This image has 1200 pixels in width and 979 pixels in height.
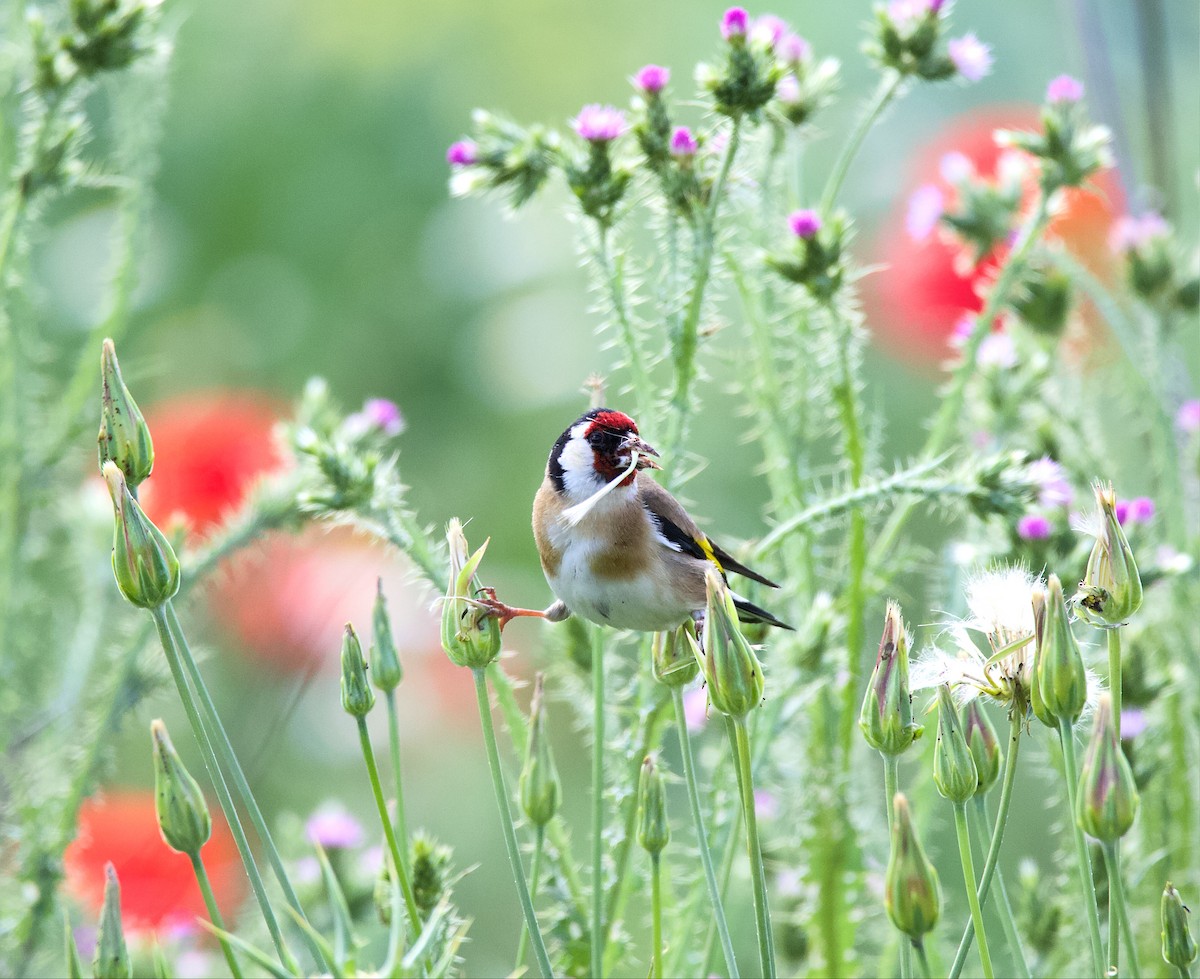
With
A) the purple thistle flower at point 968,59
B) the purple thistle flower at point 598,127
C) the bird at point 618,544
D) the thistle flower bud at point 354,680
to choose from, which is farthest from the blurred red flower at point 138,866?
the purple thistle flower at point 968,59

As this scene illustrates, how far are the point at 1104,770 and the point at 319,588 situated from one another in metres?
1.25

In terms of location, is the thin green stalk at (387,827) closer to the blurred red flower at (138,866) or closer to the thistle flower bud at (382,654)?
the thistle flower bud at (382,654)

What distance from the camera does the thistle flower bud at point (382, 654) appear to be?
82cm

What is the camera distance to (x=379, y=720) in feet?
7.37

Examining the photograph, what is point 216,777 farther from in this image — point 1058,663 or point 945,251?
point 945,251

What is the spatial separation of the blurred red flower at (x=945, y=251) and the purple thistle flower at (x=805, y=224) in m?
0.55

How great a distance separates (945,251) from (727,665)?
1413 mm

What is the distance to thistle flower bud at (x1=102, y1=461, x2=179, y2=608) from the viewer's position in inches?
26.6

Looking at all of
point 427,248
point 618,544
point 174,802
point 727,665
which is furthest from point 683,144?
point 427,248

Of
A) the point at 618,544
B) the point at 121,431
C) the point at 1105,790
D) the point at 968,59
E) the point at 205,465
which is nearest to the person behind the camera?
the point at 1105,790

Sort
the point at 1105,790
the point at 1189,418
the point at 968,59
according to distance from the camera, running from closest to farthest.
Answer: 1. the point at 1105,790
2. the point at 968,59
3. the point at 1189,418

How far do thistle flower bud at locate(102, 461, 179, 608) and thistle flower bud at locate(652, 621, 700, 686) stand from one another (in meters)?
0.29

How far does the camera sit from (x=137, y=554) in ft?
2.23

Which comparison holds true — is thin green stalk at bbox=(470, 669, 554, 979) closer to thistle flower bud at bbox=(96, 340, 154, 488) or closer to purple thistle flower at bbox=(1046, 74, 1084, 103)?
thistle flower bud at bbox=(96, 340, 154, 488)
